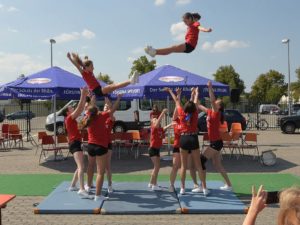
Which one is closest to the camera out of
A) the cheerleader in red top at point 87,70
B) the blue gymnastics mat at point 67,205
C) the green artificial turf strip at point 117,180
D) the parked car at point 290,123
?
the blue gymnastics mat at point 67,205

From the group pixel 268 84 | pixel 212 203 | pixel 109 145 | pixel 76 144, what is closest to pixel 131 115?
pixel 109 145

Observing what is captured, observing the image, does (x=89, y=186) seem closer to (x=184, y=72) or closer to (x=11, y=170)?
(x=11, y=170)

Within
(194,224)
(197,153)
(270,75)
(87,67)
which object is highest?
(270,75)

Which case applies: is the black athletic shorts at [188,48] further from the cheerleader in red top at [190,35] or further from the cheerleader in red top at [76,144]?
the cheerleader in red top at [76,144]

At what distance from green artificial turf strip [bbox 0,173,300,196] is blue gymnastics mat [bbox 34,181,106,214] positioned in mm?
899

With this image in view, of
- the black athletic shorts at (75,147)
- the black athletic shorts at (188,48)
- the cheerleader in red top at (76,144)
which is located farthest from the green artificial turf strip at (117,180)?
the black athletic shorts at (188,48)

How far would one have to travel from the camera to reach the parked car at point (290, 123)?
79.4ft

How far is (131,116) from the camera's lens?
22.3 metres

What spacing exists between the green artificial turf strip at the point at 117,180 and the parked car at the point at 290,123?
14185 mm

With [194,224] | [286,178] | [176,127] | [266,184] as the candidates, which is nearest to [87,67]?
[176,127]

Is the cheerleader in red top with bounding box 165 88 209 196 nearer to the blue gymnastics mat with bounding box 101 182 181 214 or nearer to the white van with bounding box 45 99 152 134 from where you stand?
the blue gymnastics mat with bounding box 101 182 181 214

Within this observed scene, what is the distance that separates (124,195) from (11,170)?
5157mm

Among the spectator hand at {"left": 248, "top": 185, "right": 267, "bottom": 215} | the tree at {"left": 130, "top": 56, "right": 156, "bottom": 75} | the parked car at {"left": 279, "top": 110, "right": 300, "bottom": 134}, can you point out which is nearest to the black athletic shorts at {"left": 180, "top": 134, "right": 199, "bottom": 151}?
the spectator hand at {"left": 248, "top": 185, "right": 267, "bottom": 215}

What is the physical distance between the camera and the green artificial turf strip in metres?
9.29
